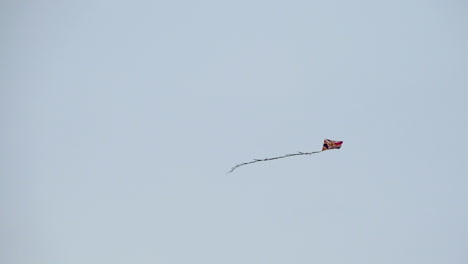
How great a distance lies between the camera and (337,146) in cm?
4144
